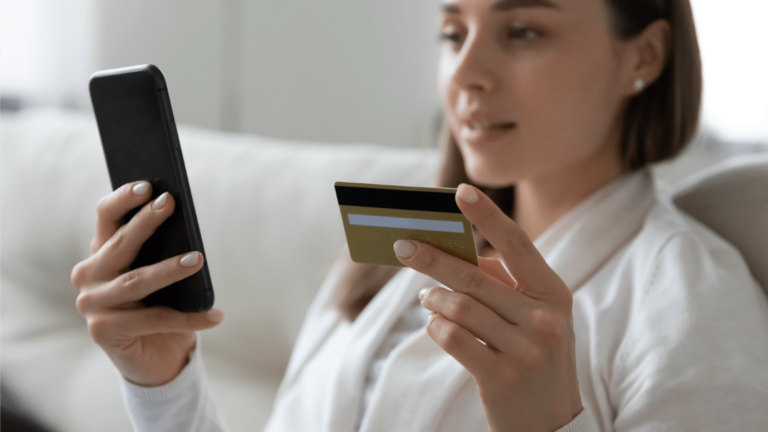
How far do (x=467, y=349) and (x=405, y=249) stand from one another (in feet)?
0.28

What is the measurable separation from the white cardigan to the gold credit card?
17 centimetres

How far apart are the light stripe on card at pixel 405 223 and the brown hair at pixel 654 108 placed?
43 cm

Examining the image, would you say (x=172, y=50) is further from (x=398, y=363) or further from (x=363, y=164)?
(x=398, y=363)

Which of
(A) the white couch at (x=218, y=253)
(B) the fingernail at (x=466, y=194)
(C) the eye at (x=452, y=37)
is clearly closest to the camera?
(B) the fingernail at (x=466, y=194)

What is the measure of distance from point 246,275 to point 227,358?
18 centimetres

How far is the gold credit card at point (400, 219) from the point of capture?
41 cm

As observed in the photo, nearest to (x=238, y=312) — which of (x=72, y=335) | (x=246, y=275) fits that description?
(x=246, y=275)

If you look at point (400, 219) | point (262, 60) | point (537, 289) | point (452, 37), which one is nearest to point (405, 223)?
point (400, 219)

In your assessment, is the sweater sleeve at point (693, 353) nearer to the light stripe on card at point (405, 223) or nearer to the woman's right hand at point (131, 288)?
the light stripe on card at point (405, 223)

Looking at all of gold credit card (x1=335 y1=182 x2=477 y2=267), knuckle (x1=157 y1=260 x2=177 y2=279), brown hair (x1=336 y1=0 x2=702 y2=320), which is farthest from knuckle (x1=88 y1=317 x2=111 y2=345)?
brown hair (x1=336 y1=0 x2=702 y2=320)

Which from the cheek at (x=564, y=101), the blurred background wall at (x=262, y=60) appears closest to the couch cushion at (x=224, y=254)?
the cheek at (x=564, y=101)

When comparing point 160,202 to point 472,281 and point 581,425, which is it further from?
point 581,425

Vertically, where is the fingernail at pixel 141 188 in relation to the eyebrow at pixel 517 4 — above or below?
below

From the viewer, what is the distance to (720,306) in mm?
577
